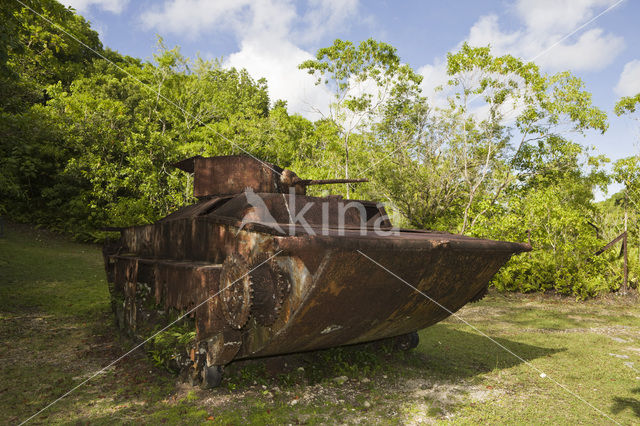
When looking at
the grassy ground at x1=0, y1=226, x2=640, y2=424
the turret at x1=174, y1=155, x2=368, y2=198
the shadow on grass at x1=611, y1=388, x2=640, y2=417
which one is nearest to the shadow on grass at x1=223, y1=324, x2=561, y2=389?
the grassy ground at x1=0, y1=226, x2=640, y2=424

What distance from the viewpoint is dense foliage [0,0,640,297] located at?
12.8 metres

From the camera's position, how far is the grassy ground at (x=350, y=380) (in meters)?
4.01

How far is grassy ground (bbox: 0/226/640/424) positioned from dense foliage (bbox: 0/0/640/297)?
4765mm

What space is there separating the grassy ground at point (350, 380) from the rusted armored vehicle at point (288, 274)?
471mm

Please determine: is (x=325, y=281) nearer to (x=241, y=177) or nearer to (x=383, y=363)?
(x=383, y=363)

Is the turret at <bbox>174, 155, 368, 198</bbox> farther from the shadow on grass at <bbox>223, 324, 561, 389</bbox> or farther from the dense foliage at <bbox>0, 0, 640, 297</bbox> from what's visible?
the dense foliage at <bbox>0, 0, 640, 297</bbox>

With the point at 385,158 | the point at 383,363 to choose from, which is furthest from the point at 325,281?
the point at 385,158

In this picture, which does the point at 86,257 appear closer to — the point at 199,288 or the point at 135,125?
the point at 135,125

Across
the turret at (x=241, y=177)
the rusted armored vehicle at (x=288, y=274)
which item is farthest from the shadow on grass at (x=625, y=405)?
the turret at (x=241, y=177)

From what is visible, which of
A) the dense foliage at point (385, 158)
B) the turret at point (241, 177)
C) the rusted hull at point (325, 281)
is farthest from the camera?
the dense foliage at point (385, 158)

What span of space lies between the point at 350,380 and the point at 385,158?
15.2m

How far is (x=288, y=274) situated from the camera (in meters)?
3.73

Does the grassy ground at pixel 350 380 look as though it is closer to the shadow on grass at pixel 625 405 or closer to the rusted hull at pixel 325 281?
the shadow on grass at pixel 625 405

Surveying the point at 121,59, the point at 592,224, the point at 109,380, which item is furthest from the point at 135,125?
the point at 592,224
